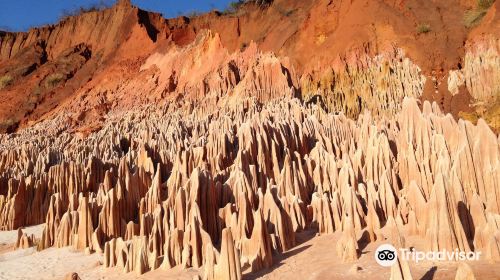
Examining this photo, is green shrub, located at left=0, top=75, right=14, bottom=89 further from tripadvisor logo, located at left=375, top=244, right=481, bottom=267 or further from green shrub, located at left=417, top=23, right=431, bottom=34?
tripadvisor logo, located at left=375, top=244, right=481, bottom=267

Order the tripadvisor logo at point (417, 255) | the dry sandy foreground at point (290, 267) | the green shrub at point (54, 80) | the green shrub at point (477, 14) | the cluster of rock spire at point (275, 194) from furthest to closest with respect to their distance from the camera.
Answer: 1. the green shrub at point (54, 80)
2. the green shrub at point (477, 14)
3. the cluster of rock spire at point (275, 194)
4. the tripadvisor logo at point (417, 255)
5. the dry sandy foreground at point (290, 267)

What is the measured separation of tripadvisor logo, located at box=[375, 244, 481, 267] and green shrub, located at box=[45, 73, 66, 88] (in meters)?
30.2

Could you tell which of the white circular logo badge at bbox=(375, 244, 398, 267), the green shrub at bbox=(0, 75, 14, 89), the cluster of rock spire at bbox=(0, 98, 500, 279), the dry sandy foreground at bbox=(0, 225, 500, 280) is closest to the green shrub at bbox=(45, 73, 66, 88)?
the green shrub at bbox=(0, 75, 14, 89)

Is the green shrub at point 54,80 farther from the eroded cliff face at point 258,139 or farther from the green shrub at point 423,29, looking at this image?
the green shrub at point 423,29

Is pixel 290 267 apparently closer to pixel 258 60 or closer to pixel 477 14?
pixel 477 14

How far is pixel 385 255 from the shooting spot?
6.73m

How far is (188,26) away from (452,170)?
25.8 meters

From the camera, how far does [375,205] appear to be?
342 inches

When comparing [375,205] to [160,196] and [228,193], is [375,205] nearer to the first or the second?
[228,193]

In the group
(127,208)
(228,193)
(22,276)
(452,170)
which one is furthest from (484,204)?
(22,276)

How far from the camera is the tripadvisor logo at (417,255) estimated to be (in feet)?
20.3

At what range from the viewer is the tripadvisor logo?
6199 mm

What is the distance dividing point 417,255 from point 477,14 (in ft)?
47.0

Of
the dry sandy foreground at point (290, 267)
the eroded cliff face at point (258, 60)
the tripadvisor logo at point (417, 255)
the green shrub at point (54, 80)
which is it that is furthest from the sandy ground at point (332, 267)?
the green shrub at point (54, 80)
